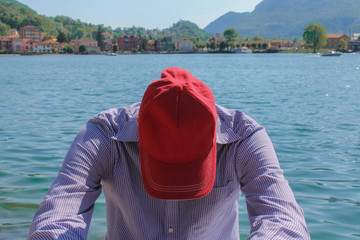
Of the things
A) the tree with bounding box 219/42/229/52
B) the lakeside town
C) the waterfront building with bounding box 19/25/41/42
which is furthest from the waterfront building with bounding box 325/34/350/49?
the waterfront building with bounding box 19/25/41/42

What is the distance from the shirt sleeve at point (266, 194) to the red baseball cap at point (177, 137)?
5.1 inches

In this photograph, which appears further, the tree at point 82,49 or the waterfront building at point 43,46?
the waterfront building at point 43,46

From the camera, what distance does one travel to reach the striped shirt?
1.32 m

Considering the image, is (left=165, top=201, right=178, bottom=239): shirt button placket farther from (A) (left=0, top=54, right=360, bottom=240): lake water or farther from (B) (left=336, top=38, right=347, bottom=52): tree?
(B) (left=336, top=38, right=347, bottom=52): tree

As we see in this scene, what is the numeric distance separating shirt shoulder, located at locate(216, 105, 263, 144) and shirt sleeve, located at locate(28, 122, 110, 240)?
0.39 meters

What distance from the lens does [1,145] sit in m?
6.89

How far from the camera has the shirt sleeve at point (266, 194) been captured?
4.13 ft

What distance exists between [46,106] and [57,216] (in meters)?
11.8

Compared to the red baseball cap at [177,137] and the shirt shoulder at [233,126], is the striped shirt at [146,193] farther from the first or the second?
the red baseball cap at [177,137]

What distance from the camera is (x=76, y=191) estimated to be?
135 cm

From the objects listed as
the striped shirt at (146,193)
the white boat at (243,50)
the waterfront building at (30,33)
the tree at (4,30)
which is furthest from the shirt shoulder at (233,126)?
the tree at (4,30)

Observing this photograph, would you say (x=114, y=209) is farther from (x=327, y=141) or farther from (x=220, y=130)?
(x=327, y=141)

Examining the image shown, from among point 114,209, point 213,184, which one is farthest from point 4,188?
point 213,184

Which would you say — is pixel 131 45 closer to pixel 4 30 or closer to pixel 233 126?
pixel 4 30
